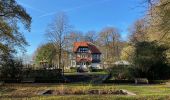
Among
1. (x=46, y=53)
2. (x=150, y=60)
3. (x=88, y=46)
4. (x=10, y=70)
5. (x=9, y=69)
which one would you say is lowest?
(x=10, y=70)

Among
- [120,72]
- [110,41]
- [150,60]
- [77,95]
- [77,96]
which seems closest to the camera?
[77,96]

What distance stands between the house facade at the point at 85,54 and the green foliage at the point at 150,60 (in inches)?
2234

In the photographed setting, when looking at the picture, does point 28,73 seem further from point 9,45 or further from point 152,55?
point 152,55

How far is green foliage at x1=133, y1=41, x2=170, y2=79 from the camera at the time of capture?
115 feet

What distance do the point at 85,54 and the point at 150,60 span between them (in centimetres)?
6058

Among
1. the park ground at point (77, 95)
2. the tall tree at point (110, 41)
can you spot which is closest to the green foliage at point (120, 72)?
the park ground at point (77, 95)

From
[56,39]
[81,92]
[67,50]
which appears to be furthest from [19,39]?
[67,50]

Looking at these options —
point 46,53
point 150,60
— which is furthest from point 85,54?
point 150,60

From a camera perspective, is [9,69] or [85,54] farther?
[85,54]

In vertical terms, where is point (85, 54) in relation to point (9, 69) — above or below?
above

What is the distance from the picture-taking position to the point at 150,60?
115 feet

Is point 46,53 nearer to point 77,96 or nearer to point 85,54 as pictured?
point 85,54

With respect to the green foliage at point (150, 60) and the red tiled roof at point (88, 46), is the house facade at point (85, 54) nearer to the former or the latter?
the red tiled roof at point (88, 46)

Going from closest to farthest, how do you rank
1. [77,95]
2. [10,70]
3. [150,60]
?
1. [77,95]
2. [10,70]
3. [150,60]
